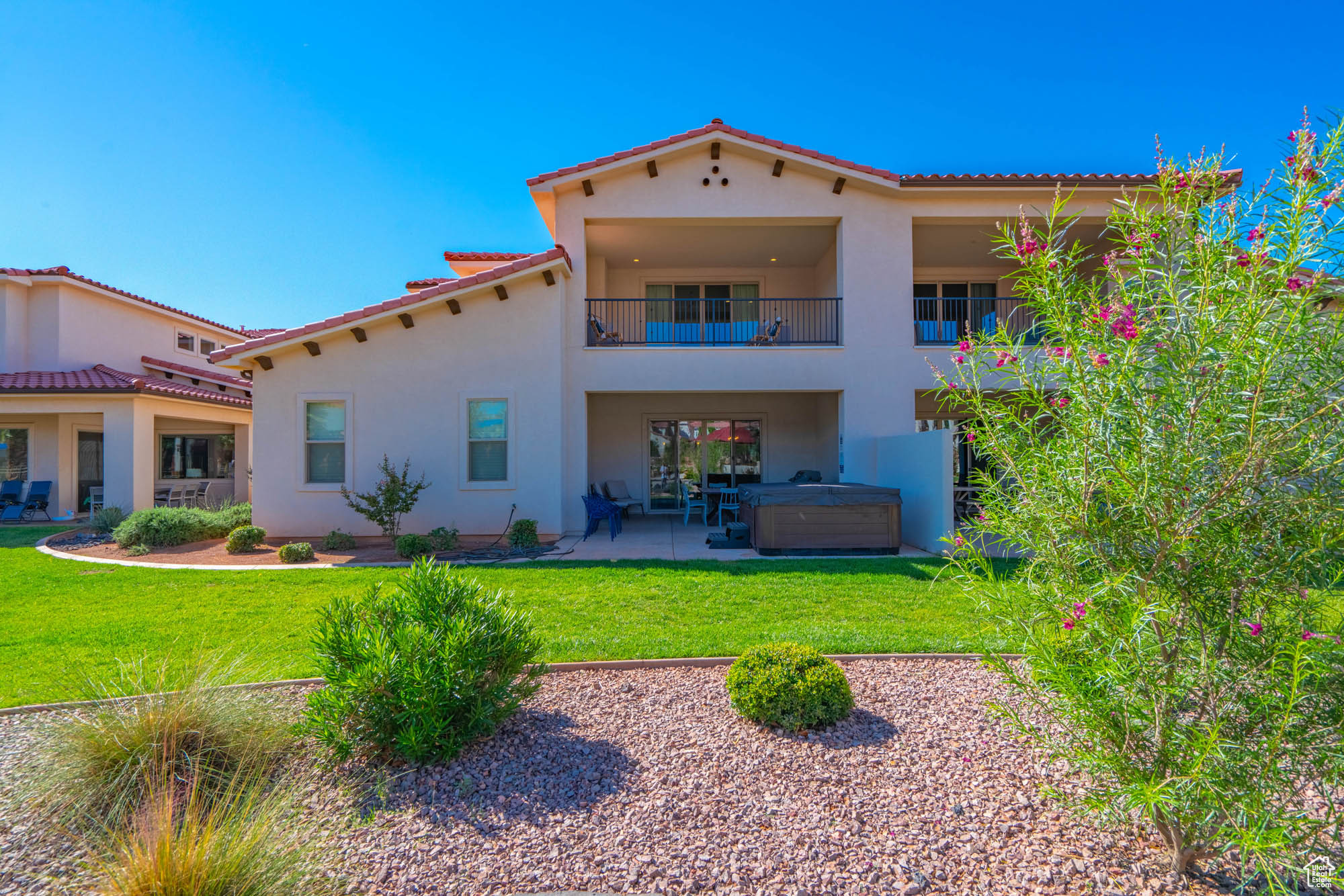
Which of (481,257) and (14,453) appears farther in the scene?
(14,453)

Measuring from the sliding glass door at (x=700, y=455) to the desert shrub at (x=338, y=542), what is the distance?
683 cm

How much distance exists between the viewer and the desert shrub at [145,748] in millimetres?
2670

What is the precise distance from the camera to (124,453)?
13992 millimetres

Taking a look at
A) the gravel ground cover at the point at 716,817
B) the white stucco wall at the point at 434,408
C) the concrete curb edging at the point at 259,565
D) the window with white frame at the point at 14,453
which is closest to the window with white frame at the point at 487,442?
the white stucco wall at the point at 434,408

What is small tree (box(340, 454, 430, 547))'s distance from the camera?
9.79 metres

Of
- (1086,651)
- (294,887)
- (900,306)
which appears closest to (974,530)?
(1086,651)

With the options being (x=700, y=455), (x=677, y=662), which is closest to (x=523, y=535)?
(x=677, y=662)

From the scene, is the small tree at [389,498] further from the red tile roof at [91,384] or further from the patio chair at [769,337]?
the red tile roof at [91,384]

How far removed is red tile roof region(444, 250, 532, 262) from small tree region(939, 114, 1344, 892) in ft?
43.8

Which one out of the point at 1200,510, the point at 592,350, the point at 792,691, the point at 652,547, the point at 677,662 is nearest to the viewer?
the point at 1200,510

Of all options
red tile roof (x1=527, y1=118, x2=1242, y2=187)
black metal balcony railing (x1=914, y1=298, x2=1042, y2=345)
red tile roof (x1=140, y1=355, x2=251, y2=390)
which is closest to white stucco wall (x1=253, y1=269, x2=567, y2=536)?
red tile roof (x1=527, y1=118, x2=1242, y2=187)

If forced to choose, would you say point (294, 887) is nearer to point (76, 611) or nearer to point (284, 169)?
point (76, 611)

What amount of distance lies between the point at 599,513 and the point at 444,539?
273 cm

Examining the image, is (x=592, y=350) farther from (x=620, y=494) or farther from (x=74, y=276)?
(x=74, y=276)
